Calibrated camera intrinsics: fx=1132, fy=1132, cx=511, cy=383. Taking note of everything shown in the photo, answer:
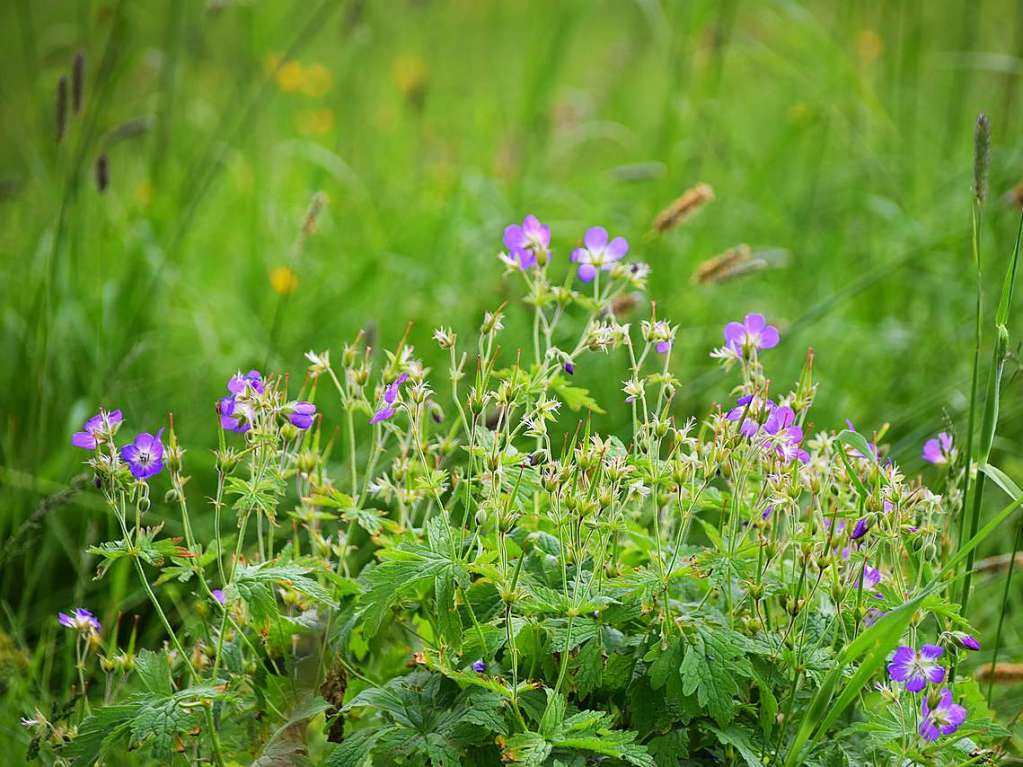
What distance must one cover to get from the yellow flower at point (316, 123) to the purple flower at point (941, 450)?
3113 mm

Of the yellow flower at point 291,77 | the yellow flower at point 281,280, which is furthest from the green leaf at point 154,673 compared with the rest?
the yellow flower at point 291,77

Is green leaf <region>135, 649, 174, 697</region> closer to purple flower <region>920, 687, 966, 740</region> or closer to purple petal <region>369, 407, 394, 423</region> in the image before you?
purple petal <region>369, 407, 394, 423</region>

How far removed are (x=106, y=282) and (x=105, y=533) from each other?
88 cm

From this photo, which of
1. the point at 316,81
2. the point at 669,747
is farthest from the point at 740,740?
the point at 316,81

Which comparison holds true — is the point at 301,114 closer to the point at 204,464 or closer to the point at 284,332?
the point at 284,332

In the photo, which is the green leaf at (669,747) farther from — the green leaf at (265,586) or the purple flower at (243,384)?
the purple flower at (243,384)

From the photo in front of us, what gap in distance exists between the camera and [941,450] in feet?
5.12

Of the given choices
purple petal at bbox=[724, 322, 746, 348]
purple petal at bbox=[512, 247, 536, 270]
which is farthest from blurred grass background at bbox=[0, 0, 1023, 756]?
purple petal at bbox=[724, 322, 746, 348]

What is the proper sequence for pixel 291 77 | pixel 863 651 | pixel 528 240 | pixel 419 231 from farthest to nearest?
pixel 291 77 → pixel 419 231 → pixel 528 240 → pixel 863 651

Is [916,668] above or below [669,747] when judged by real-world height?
above

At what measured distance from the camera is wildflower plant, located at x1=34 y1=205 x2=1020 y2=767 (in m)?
1.19

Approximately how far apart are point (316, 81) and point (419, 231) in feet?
4.90

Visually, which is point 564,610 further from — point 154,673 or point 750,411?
point 154,673

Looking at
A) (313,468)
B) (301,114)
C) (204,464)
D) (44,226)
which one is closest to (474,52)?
(301,114)
